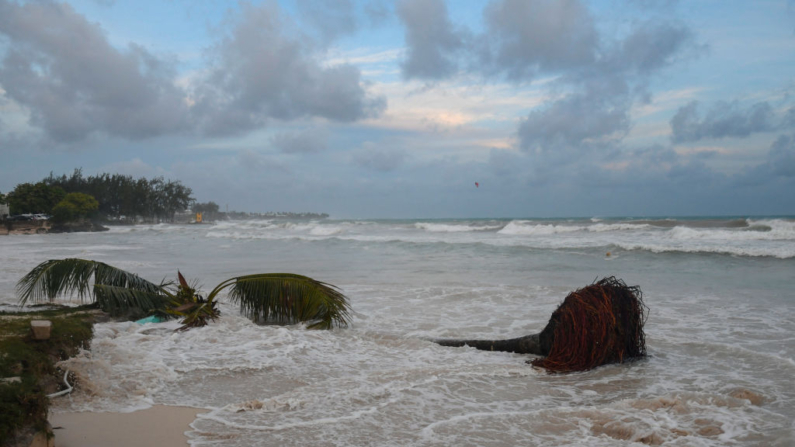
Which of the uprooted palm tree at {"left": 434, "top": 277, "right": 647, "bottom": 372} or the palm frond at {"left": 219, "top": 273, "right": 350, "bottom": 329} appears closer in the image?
the uprooted palm tree at {"left": 434, "top": 277, "right": 647, "bottom": 372}

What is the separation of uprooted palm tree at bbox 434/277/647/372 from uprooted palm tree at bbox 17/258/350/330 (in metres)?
3.38

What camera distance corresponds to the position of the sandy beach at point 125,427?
12.0 ft

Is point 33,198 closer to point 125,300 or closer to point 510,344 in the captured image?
point 125,300

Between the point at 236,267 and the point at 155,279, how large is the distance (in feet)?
12.0

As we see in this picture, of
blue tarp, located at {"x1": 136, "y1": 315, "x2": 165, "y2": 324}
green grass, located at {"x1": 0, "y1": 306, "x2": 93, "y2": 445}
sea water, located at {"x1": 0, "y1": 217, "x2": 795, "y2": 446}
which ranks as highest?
green grass, located at {"x1": 0, "y1": 306, "x2": 93, "y2": 445}

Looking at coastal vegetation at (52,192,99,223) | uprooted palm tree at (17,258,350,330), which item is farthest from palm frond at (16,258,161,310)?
coastal vegetation at (52,192,99,223)

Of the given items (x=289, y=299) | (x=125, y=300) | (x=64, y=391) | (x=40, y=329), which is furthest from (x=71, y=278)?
(x=64, y=391)

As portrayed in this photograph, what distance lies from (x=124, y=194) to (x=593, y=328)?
107 metres

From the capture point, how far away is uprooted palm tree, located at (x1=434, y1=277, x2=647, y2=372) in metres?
5.59

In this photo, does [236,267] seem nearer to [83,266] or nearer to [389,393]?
[83,266]

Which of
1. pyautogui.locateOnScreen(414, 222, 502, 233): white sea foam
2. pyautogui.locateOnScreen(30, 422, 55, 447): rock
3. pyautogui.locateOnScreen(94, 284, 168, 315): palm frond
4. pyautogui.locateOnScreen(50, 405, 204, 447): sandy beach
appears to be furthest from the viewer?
pyautogui.locateOnScreen(414, 222, 502, 233): white sea foam

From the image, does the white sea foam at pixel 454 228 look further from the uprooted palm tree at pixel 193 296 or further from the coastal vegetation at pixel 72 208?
the uprooted palm tree at pixel 193 296

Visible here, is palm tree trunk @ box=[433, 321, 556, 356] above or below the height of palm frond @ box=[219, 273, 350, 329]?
below

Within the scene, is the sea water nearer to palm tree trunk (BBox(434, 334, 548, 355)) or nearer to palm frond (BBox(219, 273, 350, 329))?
palm tree trunk (BBox(434, 334, 548, 355))
